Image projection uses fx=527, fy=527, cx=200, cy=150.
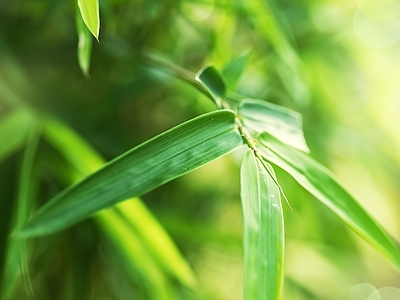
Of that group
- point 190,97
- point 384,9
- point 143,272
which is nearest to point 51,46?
point 190,97

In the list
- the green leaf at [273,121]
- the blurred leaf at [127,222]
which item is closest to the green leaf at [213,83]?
the green leaf at [273,121]

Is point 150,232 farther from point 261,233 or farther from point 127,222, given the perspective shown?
point 261,233

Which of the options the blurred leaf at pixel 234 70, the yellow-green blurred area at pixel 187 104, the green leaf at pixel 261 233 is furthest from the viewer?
the yellow-green blurred area at pixel 187 104

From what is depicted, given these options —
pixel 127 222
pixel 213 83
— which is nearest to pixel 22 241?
pixel 127 222

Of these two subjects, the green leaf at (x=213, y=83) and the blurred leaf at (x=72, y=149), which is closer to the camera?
the green leaf at (x=213, y=83)

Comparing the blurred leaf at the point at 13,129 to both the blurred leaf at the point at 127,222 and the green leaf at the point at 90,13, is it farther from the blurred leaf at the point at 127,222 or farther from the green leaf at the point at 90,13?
the green leaf at the point at 90,13

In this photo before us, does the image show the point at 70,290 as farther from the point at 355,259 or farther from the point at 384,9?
the point at 384,9

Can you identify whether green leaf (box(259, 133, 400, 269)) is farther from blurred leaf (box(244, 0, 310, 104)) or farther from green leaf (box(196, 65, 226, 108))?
blurred leaf (box(244, 0, 310, 104))
